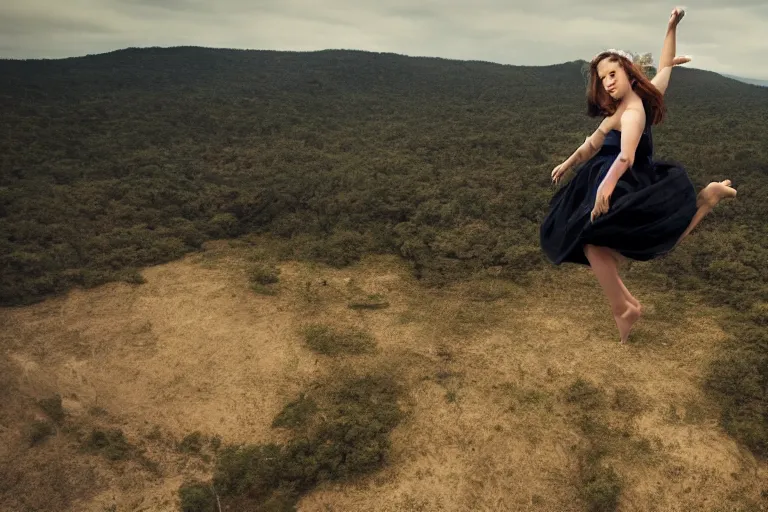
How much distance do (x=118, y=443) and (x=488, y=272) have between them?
587 centimetres

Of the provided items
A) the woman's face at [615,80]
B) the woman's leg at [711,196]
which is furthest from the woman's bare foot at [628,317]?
the woman's face at [615,80]

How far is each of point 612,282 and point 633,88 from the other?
99 cm

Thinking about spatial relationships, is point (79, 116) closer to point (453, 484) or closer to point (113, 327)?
point (113, 327)

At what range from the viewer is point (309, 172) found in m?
13.9

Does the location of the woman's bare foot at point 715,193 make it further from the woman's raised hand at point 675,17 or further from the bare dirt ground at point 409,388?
the bare dirt ground at point 409,388

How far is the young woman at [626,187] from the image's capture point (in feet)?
7.52

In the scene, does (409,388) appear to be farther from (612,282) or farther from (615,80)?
(615,80)

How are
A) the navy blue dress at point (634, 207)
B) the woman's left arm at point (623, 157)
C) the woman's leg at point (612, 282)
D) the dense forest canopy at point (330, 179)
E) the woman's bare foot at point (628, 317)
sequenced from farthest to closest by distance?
the dense forest canopy at point (330, 179) < the woman's bare foot at point (628, 317) < the woman's leg at point (612, 282) < the navy blue dress at point (634, 207) < the woman's left arm at point (623, 157)

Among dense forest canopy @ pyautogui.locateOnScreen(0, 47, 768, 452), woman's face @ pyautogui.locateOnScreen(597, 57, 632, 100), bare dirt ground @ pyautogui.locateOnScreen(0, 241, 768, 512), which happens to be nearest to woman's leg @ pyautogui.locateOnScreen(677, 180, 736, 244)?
woman's face @ pyautogui.locateOnScreen(597, 57, 632, 100)

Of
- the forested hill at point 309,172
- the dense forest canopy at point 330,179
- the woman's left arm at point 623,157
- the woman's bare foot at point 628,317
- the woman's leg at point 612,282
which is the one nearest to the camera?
the woman's left arm at point 623,157

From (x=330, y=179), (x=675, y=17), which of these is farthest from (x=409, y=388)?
(x=330, y=179)

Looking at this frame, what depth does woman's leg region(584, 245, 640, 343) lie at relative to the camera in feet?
8.39

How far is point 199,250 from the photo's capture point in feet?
31.1

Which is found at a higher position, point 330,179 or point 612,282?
point 612,282
